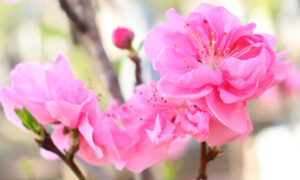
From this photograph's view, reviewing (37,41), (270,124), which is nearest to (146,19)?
(37,41)

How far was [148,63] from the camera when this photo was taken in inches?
41.1

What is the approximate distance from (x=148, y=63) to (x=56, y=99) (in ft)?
2.24

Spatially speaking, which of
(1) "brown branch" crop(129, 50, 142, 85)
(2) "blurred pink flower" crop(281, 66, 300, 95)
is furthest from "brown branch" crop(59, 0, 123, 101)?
(2) "blurred pink flower" crop(281, 66, 300, 95)

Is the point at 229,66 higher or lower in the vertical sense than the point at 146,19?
higher

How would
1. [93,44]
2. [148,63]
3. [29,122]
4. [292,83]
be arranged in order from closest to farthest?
[29,122]
[93,44]
[148,63]
[292,83]

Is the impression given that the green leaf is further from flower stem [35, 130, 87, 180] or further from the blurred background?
the blurred background

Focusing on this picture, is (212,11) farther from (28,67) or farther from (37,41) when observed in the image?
(37,41)

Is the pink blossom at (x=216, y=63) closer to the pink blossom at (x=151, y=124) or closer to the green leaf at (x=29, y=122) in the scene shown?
the pink blossom at (x=151, y=124)

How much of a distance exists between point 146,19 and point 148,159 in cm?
151

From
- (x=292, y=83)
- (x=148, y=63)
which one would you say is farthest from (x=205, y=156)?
(x=292, y=83)

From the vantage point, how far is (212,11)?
1.20ft

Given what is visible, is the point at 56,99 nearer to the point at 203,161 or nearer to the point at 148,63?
the point at 203,161

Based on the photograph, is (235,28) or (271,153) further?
(271,153)

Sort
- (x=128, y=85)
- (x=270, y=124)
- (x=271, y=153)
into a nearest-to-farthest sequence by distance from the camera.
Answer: (x=128, y=85) < (x=271, y=153) < (x=270, y=124)
